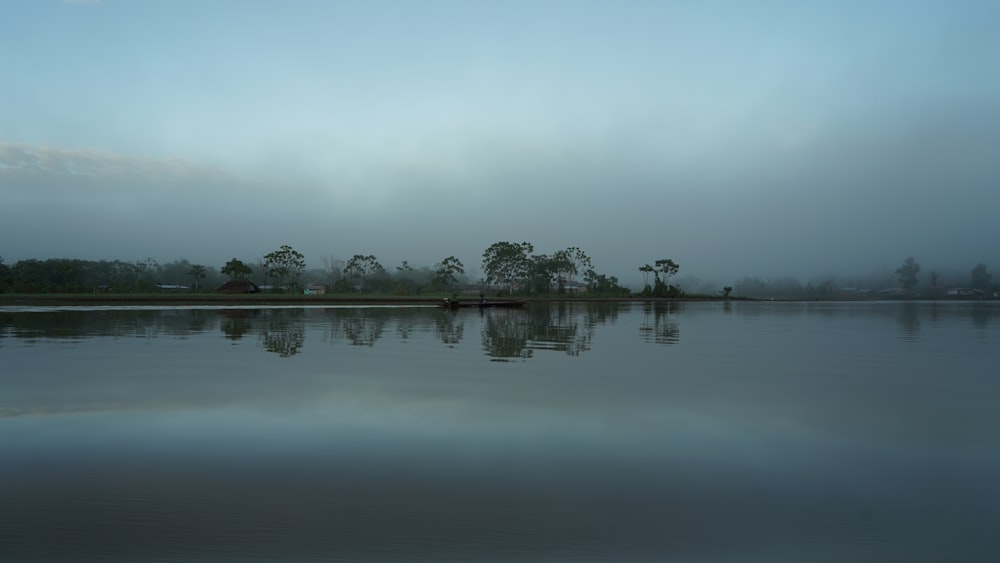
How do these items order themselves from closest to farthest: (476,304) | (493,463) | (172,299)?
(493,463) < (476,304) < (172,299)

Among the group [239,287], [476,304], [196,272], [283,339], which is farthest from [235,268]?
[283,339]

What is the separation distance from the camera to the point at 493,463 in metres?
6.07

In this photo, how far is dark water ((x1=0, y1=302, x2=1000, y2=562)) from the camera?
4.24 metres

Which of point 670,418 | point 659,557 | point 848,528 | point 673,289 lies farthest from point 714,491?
point 673,289

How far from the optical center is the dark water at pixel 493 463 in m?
4.24

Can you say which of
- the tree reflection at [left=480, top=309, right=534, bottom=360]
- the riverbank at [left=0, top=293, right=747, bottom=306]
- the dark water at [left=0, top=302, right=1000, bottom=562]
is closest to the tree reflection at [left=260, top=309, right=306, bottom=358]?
the dark water at [left=0, top=302, right=1000, bottom=562]

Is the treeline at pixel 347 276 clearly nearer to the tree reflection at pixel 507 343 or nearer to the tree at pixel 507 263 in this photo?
the tree at pixel 507 263

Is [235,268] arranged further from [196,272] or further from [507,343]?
[507,343]

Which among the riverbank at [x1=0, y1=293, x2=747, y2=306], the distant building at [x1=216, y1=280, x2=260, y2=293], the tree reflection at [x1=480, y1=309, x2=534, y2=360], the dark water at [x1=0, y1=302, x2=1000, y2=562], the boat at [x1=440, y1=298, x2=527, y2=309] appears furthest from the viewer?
the distant building at [x1=216, y1=280, x2=260, y2=293]

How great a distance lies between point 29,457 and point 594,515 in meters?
6.04

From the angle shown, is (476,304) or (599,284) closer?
(476,304)

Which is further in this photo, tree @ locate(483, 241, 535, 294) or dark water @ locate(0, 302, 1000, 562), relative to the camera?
tree @ locate(483, 241, 535, 294)

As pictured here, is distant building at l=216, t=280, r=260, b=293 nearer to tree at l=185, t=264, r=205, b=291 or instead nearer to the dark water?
tree at l=185, t=264, r=205, b=291

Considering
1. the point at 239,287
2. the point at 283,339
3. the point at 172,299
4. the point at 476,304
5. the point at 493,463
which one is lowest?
the point at 493,463
